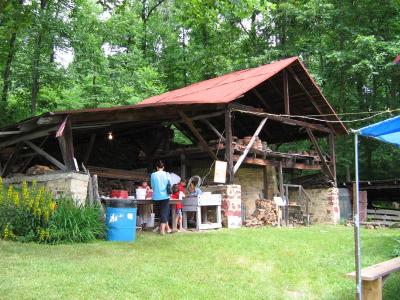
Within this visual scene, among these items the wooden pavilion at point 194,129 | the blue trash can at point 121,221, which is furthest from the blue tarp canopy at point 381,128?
the wooden pavilion at point 194,129

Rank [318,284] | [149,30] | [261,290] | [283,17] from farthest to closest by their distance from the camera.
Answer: [149,30] → [283,17] → [318,284] → [261,290]

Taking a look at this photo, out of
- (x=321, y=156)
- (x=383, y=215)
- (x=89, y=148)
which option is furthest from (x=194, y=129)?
(x=383, y=215)

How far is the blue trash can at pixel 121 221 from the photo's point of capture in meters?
9.16

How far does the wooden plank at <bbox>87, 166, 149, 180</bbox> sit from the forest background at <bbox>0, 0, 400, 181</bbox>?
238 inches

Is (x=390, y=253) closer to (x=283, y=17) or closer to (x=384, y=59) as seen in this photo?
(x=384, y=59)

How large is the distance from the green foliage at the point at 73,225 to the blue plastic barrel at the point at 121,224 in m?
0.22

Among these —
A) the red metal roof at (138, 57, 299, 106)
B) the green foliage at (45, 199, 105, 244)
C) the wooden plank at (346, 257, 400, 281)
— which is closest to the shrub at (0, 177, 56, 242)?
the green foliage at (45, 199, 105, 244)

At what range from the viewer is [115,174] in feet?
45.8

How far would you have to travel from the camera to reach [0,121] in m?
18.4

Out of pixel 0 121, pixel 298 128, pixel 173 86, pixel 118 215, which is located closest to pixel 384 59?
pixel 298 128

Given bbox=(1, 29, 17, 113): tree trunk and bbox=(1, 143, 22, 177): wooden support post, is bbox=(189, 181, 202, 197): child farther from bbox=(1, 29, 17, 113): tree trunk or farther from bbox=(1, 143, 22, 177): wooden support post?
bbox=(1, 29, 17, 113): tree trunk

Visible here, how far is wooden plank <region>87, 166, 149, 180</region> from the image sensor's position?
523 inches

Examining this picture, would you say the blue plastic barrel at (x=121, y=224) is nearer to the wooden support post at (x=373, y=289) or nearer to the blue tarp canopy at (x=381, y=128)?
the blue tarp canopy at (x=381, y=128)

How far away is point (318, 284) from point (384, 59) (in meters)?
15.1
